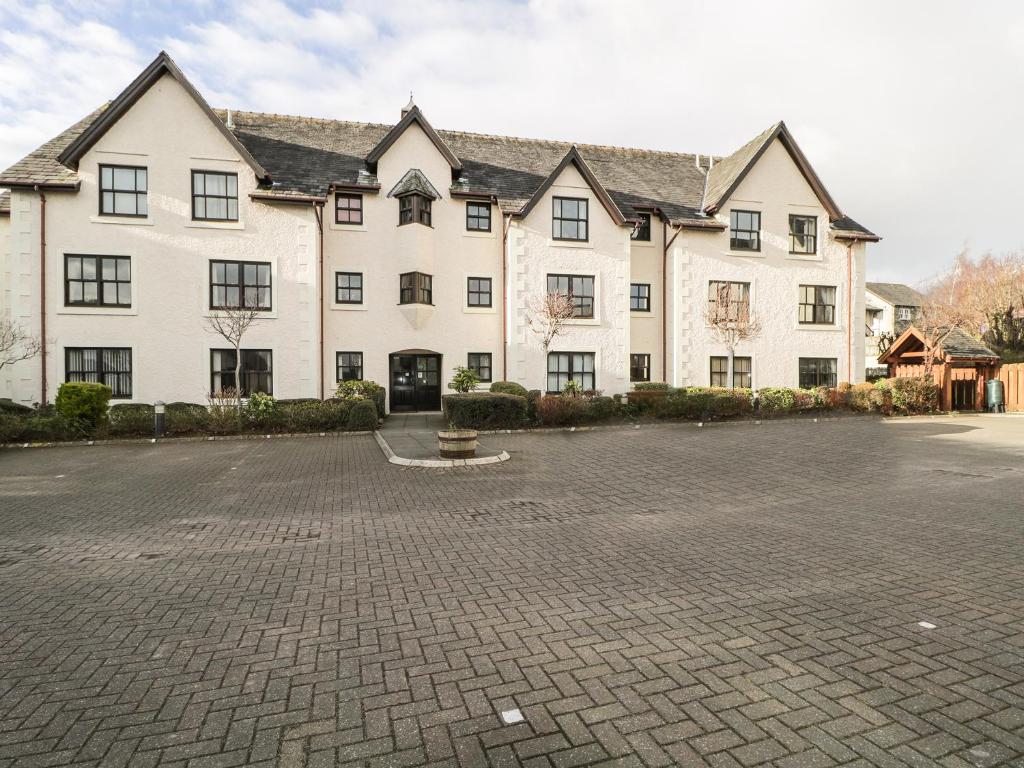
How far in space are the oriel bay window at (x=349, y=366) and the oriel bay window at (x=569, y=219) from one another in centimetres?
1000

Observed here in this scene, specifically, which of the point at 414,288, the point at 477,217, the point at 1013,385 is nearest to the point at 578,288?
the point at 477,217

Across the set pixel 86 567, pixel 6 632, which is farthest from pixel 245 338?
pixel 6 632

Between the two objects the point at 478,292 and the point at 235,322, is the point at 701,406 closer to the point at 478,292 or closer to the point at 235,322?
the point at 478,292

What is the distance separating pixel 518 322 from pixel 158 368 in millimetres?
13886

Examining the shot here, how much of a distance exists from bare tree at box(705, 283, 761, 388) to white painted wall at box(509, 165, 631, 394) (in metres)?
3.89

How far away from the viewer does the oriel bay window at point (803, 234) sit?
27234mm

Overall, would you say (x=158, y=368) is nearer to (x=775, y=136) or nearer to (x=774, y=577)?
(x=774, y=577)

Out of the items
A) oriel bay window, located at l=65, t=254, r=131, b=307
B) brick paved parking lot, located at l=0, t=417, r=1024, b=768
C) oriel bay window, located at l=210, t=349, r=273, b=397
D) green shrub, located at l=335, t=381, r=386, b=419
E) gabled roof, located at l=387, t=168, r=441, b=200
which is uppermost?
gabled roof, located at l=387, t=168, r=441, b=200

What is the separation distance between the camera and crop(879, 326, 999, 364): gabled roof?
83.3ft

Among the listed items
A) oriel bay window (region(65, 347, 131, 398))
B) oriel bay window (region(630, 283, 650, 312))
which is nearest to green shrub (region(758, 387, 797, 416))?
oriel bay window (region(630, 283, 650, 312))

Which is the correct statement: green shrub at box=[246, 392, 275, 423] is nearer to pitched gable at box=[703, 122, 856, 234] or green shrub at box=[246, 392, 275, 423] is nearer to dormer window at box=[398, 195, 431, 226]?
dormer window at box=[398, 195, 431, 226]

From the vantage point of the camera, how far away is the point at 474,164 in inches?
1024

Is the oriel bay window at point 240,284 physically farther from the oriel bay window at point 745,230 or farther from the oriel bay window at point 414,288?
the oriel bay window at point 745,230

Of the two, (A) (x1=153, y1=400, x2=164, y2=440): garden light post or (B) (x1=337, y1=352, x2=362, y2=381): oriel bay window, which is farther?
(B) (x1=337, y1=352, x2=362, y2=381): oriel bay window
